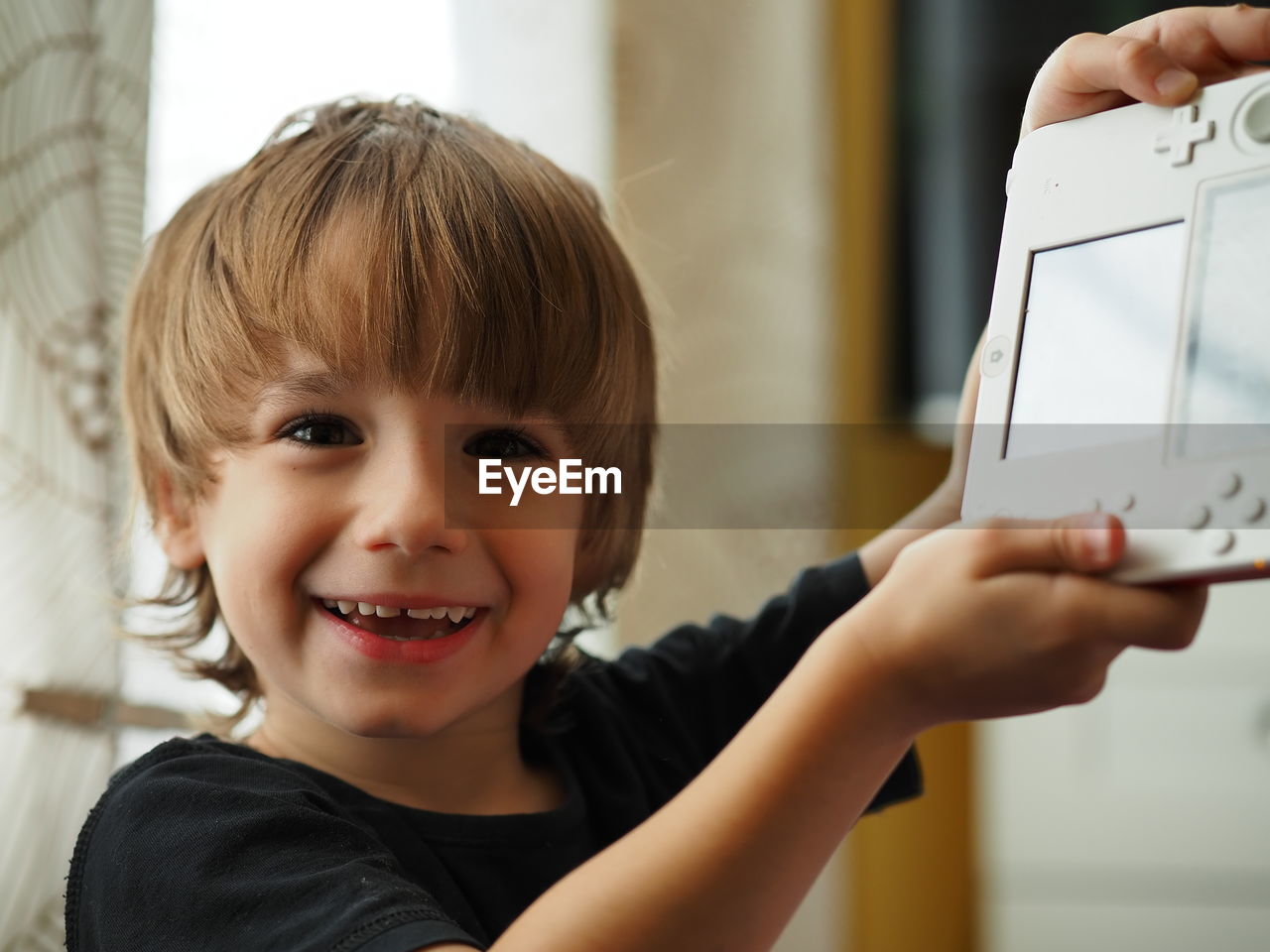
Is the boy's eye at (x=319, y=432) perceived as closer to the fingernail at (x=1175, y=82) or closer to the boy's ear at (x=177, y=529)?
the boy's ear at (x=177, y=529)

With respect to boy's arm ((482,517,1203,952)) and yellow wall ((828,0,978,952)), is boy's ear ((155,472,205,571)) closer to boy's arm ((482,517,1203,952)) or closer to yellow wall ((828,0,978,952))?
boy's arm ((482,517,1203,952))

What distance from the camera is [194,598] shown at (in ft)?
1.99

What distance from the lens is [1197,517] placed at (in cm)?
31

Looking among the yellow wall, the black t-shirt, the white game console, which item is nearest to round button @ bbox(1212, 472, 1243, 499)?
the white game console

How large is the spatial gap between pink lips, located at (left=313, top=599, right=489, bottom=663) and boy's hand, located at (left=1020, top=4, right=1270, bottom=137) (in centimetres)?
30

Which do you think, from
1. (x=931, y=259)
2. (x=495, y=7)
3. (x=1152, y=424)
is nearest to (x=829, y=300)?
(x=931, y=259)

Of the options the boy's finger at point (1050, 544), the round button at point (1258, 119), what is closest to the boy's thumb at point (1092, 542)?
the boy's finger at point (1050, 544)

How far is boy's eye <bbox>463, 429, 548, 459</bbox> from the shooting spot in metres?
0.50

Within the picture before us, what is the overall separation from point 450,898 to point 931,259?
0.95 m

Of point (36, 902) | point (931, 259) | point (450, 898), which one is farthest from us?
point (931, 259)

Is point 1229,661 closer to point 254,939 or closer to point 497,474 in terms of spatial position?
point 497,474

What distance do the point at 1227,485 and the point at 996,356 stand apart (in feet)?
0.32

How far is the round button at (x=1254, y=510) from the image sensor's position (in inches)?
11.8

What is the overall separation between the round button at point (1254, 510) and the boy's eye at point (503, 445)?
0.28 meters
